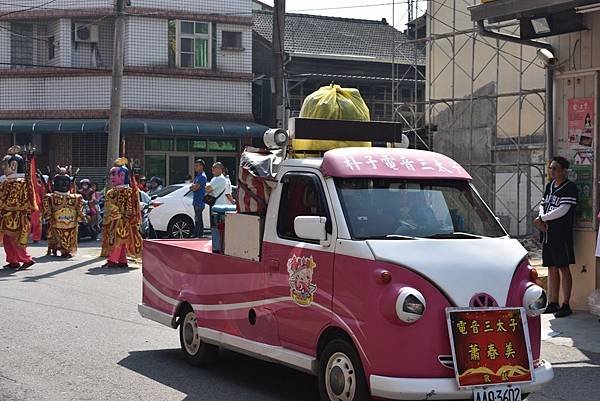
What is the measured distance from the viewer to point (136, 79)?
31.1 metres

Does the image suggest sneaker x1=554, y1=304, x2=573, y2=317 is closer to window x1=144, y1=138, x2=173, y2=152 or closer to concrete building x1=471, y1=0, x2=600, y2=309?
concrete building x1=471, y1=0, x2=600, y2=309

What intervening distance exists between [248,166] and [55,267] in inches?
374

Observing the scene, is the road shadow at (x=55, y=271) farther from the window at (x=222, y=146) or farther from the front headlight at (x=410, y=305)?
the window at (x=222, y=146)

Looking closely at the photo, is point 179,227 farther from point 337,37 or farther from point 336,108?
point 337,37

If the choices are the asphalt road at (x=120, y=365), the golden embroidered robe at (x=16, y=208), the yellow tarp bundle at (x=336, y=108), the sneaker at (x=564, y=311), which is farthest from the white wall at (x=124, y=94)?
the yellow tarp bundle at (x=336, y=108)

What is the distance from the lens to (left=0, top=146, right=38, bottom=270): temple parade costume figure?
51.5 feet

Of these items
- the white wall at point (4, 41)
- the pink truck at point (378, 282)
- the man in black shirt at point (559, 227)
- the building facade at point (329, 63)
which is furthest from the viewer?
the building facade at point (329, 63)

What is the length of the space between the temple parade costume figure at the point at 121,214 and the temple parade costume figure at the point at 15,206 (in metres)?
1.33

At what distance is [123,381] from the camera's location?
7.89 meters

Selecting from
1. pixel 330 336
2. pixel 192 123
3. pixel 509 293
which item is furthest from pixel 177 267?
pixel 192 123

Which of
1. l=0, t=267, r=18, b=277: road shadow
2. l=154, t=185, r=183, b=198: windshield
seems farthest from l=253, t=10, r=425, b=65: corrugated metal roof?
l=0, t=267, r=18, b=277: road shadow

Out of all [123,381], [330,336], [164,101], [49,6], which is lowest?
[123,381]

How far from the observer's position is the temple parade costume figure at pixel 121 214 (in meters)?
16.5

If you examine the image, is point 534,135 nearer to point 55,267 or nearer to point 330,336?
point 55,267
